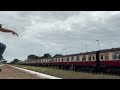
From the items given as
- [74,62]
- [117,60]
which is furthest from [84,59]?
[117,60]

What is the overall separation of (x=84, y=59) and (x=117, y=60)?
41.7ft

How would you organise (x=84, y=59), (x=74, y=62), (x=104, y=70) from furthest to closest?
(x=74, y=62)
(x=84, y=59)
(x=104, y=70)
